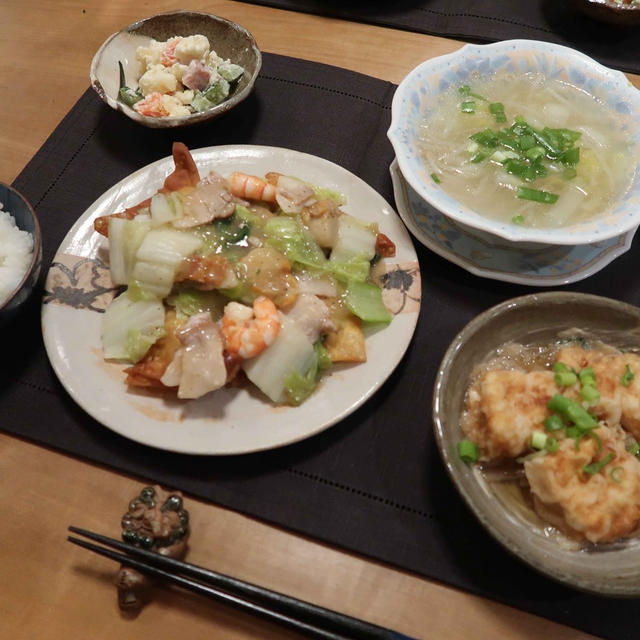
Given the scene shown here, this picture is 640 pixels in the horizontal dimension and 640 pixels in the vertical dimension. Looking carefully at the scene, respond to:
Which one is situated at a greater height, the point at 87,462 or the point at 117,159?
the point at 117,159

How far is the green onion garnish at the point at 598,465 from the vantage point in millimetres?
1387

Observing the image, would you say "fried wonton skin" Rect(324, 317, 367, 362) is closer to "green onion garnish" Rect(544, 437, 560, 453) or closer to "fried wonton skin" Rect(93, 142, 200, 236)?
"green onion garnish" Rect(544, 437, 560, 453)

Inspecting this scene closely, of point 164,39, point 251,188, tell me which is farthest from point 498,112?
point 164,39

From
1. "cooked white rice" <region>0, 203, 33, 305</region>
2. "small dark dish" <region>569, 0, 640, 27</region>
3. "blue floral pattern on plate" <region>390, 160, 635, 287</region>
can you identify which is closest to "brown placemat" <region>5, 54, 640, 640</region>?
"blue floral pattern on plate" <region>390, 160, 635, 287</region>

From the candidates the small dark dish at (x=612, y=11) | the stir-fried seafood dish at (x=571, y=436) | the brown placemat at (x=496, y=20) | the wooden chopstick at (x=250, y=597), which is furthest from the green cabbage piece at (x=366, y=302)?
the small dark dish at (x=612, y=11)

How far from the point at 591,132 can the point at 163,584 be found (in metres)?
2.17

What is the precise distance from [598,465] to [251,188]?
1.37 m

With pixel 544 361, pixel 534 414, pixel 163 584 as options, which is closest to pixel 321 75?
pixel 544 361

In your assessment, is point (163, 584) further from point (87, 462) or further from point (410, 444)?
point (410, 444)

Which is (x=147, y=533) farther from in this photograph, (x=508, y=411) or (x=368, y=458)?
(x=508, y=411)

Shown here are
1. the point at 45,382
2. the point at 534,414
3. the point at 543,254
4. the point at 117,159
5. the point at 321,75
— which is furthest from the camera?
the point at 321,75

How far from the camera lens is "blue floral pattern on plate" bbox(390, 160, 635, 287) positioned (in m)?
1.98

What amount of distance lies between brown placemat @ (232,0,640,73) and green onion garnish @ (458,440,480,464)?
7.09ft

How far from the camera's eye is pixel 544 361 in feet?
5.58
